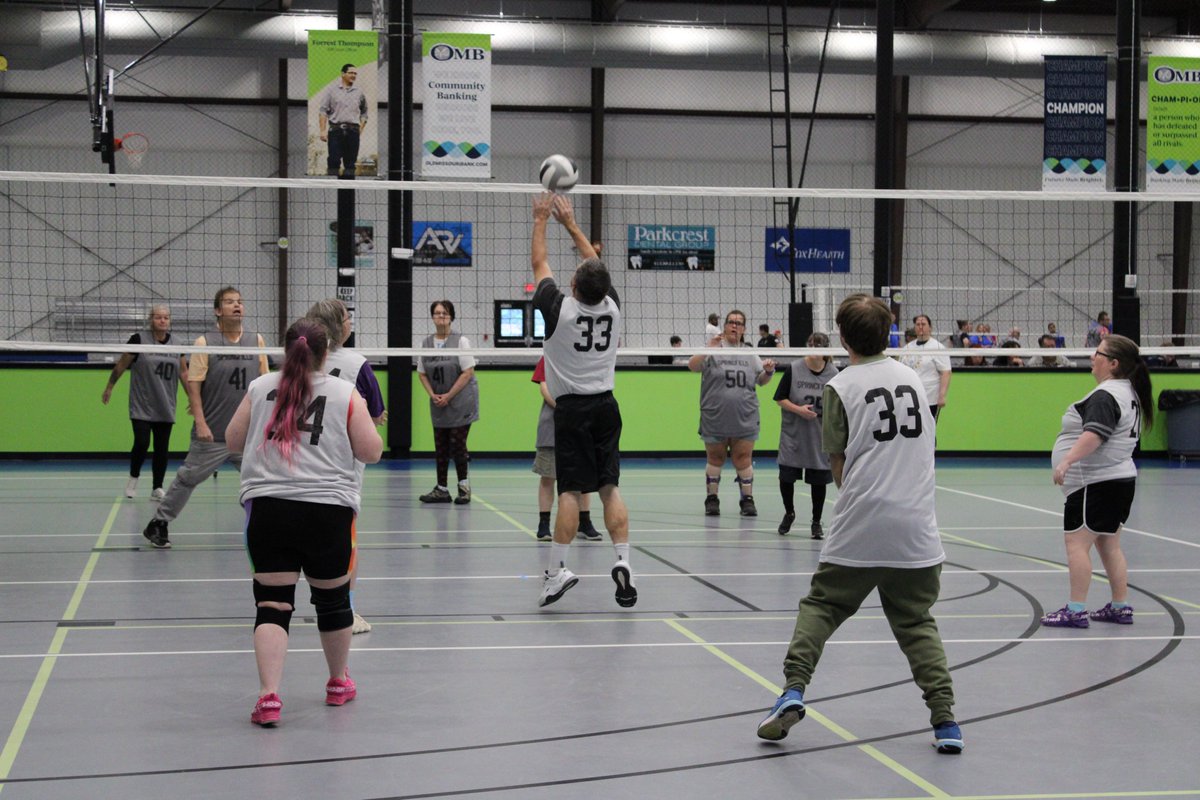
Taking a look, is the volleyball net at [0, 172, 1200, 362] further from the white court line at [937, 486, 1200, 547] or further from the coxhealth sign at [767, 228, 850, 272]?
the white court line at [937, 486, 1200, 547]

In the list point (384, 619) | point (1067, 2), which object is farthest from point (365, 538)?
point (1067, 2)

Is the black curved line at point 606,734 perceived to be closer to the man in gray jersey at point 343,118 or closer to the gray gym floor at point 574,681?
the gray gym floor at point 574,681

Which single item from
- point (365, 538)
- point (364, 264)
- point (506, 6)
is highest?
point (506, 6)

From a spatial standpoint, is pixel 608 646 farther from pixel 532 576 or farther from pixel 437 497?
pixel 437 497

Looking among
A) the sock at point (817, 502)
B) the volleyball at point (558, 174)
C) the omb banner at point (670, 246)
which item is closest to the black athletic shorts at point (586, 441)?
the volleyball at point (558, 174)

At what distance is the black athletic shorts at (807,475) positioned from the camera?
32.3ft

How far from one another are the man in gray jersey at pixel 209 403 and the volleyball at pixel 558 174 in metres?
2.40

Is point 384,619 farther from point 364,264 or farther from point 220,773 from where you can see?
point 364,264

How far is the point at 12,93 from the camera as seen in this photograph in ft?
82.4

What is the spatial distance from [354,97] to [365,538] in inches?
239

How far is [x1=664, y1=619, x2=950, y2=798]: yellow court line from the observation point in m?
4.07

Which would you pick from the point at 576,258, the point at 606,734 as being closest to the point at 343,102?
the point at 606,734

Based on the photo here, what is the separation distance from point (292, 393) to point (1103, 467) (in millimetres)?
3998

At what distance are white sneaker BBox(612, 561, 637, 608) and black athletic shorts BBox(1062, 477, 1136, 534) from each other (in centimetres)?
224
